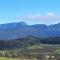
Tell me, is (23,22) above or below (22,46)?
above

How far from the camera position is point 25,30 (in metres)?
18.8

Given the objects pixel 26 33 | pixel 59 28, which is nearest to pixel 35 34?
pixel 26 33

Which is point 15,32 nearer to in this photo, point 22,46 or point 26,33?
point 26,33

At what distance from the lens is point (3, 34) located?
57.9 feet

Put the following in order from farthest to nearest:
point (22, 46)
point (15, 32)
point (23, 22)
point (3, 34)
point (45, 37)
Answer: point (23, 22) < point (15, 32) < point (3, 34) < point (45, 37) < point (22, 46)

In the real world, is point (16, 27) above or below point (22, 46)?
above

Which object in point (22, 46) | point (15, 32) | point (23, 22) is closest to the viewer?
point (22, 46)

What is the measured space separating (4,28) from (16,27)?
3.38ft

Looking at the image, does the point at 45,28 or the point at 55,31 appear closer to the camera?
the point at 55,31

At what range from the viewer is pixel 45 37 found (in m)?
16.6

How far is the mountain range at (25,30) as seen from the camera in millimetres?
17672

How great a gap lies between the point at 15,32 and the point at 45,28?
263cm

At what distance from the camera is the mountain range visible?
17.7 meters

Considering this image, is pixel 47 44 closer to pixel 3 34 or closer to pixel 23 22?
pixel 3 34
